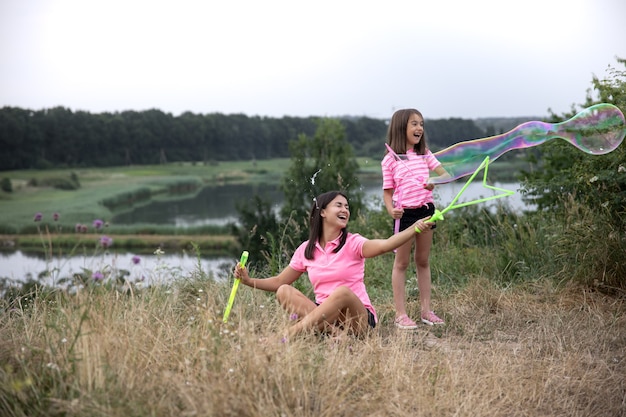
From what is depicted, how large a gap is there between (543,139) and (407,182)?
3.21 feet

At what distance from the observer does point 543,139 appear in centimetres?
453

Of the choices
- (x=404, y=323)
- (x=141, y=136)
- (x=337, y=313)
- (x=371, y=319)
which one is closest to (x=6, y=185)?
(x=141, y=136)

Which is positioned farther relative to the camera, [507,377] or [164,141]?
[164,141]

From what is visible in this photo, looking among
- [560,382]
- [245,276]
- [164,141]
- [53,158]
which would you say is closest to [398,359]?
[560,382]

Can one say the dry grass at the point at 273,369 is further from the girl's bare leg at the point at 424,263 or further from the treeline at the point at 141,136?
the treeline at the point at 141,136

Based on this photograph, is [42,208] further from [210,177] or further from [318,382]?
[318,382]

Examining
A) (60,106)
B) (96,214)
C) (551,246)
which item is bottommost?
(96,214)

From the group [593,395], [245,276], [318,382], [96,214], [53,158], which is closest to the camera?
[318,382]

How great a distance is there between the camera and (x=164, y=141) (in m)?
72.4

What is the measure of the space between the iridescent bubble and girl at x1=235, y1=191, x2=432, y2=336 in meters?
0.59

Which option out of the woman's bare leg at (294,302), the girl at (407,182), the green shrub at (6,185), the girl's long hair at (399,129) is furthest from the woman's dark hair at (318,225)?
the green shrub at (6,185)

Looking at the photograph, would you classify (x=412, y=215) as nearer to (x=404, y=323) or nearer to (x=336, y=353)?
(x=404, y=323)

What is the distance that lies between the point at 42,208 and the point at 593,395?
57.8m

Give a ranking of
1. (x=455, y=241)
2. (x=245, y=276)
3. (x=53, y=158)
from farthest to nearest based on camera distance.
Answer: (x=53, y=158) → (x=455, y=241) → (x=245, y=276)
